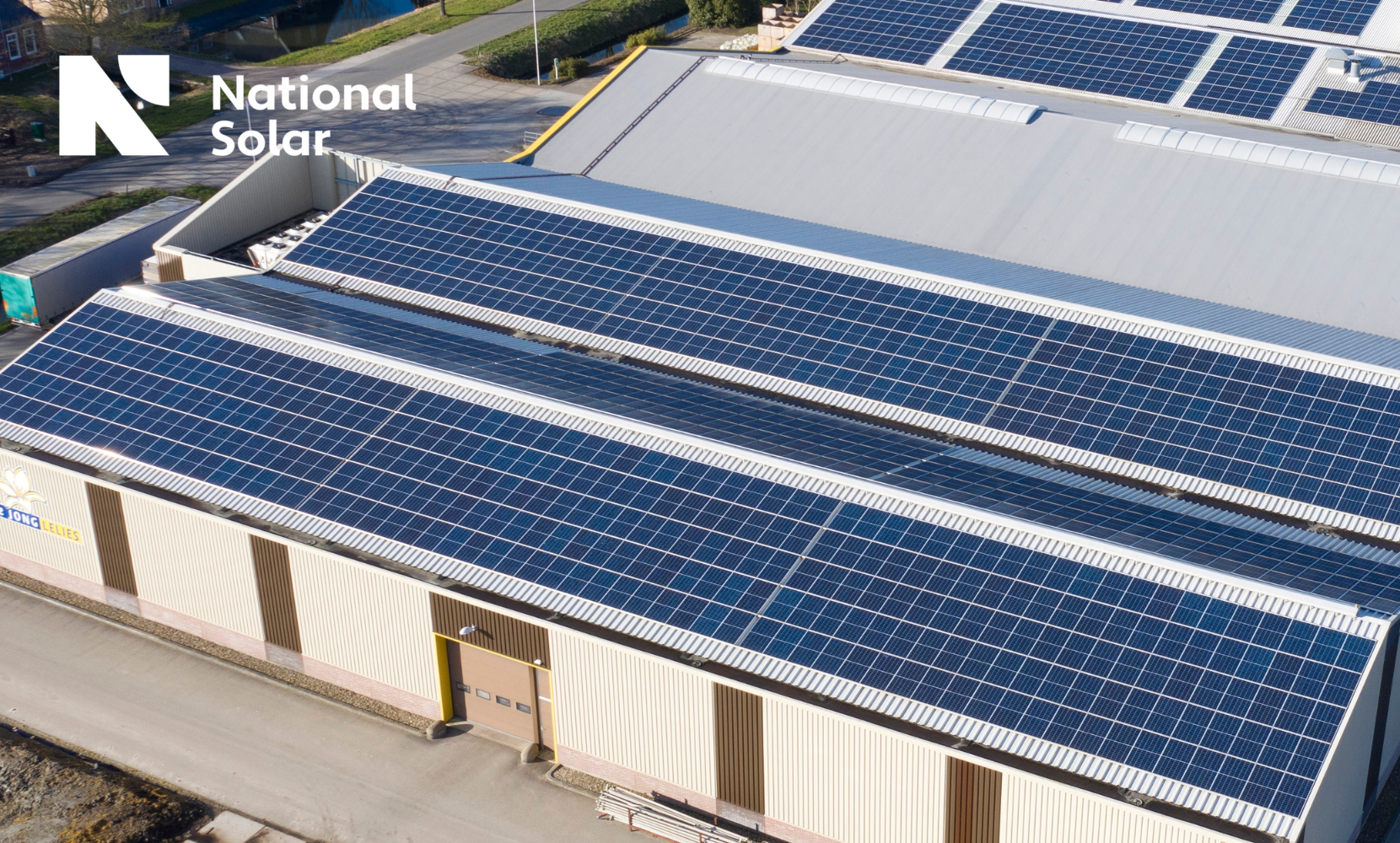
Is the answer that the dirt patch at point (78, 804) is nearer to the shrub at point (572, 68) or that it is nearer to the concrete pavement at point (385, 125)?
the concrete pavement at point (385, 125)

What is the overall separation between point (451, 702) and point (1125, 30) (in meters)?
41.0

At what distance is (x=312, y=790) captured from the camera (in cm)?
3378

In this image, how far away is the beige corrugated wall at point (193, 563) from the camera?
1421 inches

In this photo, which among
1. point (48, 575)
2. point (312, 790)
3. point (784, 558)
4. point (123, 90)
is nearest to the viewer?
point (784, 558)

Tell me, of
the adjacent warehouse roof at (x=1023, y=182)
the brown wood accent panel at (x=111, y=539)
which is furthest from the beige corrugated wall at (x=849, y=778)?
the brown wood accent panel at (x=111, y=539)

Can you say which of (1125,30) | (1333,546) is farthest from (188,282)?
(1125,30)

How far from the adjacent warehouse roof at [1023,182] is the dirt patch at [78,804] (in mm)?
24638

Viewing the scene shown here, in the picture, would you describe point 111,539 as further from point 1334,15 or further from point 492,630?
point 1334,15

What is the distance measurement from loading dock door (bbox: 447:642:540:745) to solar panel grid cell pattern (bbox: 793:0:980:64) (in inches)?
1391

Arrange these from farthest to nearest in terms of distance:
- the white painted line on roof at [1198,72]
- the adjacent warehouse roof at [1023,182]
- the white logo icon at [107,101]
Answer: the white logo icon at [107,101], the white painted line on roof at [1198,72], the adjacent warehouse roof at [1023,182]

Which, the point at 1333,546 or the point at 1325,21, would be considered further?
the point at 1325,21

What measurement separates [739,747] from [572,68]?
54.6 meters

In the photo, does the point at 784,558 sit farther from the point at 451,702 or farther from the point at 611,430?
the point at 451,702

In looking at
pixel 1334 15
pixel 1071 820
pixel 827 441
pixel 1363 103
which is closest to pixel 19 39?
pixel 827 441
